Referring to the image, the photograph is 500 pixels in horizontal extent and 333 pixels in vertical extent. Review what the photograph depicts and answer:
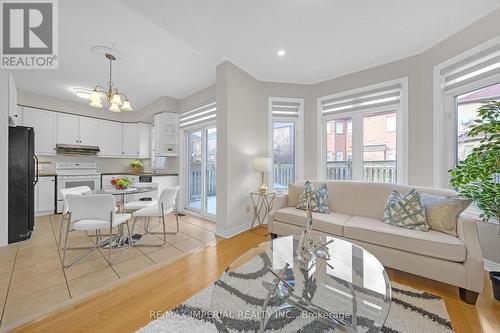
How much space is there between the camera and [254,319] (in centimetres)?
109

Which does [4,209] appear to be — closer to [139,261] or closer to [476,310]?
[139,261]

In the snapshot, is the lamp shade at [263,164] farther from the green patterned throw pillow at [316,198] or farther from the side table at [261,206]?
the green patterned throw pillow at [316,198]

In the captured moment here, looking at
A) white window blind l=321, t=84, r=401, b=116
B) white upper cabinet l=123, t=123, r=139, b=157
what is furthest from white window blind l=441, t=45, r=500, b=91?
white upper cabinet l=123, t=123, r=139, b=157

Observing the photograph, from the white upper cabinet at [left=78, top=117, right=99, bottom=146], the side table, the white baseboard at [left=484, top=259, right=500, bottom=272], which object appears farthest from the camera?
the white upper cabinet at [left=78, top=117, right=99, bottom=146]

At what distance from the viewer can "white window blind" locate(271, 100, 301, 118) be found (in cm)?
369

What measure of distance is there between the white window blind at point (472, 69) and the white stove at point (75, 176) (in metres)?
6.84

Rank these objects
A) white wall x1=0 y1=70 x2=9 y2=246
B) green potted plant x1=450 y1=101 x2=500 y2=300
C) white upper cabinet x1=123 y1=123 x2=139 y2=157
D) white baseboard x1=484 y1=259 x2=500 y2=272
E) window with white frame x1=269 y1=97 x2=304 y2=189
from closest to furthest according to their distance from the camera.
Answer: green potted plant x1=450 y1=101 x2=500 y2=300, white baseboard x1=484 y1=259 x2=500 y2=272, white wall x1=0 y1=70 x2=9 y2=246, window with white frame x1=269 y1=97 x2=304 y2=189, white upper cabinet x1=123 y1=123 x2=139 y2=157

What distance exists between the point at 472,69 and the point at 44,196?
725 cm

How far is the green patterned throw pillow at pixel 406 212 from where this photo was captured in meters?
1.97

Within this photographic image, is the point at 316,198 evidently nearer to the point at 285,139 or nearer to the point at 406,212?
the point at 406,212

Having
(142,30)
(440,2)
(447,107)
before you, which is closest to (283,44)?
(440,2)

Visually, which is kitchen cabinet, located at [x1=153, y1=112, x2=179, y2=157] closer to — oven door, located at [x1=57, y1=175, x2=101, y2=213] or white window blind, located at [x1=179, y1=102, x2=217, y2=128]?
white window blind, located at [x1=179, y1=102, x2=217, y2=128]

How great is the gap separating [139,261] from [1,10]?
9.97ft

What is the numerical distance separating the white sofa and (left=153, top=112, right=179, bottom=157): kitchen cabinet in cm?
305
